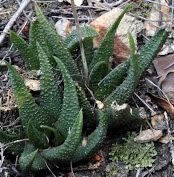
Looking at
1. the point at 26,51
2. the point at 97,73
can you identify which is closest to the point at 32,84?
the point at 26,51

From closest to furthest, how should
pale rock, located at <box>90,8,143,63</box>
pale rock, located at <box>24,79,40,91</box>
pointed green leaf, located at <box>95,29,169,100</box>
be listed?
pointed green leaf, located at <box>95,29,169,100</box> → pale rock, located at <box>24,79,40,91</box> → pale rock, located at <box>90,8,143,63</box>

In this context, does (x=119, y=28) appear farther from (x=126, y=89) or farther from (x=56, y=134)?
(x=56, y=134)

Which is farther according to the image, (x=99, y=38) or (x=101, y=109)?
(x=99, y=38)

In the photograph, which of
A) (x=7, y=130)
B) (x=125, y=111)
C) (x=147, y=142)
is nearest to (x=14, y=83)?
(x=7, y=130)

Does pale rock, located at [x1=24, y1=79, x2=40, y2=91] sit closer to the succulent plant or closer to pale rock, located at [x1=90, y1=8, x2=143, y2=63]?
the succulent plant

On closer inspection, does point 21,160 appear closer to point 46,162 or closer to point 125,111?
point 46,162

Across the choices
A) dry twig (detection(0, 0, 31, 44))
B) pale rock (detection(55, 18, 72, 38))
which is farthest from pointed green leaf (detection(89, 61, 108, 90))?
dry twig (detection(0, 0, 31, 44))
